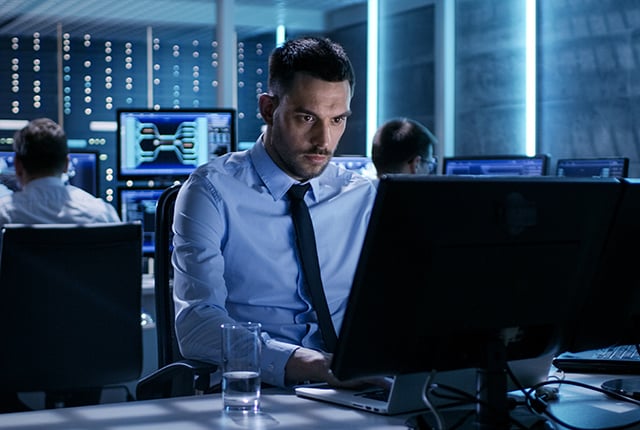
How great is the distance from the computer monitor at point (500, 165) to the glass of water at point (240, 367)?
10.7 ft

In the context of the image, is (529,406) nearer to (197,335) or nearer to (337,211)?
(197,335)

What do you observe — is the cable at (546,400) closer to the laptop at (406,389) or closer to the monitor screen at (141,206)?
the laptop at (406,389)

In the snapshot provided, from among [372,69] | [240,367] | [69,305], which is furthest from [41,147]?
[372,69]

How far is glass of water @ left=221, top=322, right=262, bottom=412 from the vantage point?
153 cm

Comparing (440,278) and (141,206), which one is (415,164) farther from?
(440,278)

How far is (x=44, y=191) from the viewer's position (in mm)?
3928

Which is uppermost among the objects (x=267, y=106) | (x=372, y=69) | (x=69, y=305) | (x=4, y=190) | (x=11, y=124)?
(x=372, y=69)

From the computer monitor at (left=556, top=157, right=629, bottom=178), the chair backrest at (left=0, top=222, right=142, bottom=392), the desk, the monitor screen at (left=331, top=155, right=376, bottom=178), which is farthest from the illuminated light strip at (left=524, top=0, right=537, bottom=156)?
the desk

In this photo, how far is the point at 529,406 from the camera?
5.14ft

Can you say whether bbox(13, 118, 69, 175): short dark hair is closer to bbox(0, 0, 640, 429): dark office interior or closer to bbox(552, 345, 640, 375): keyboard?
bbox(0, 0, 640, 429): dark office interior

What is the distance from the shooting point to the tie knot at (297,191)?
2.17m

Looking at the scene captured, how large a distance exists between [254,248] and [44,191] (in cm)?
204

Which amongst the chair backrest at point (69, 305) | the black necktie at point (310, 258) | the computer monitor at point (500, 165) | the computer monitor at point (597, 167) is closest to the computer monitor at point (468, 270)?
the black necktie at point (310, 258)

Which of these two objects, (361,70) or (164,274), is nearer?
(164,274)
